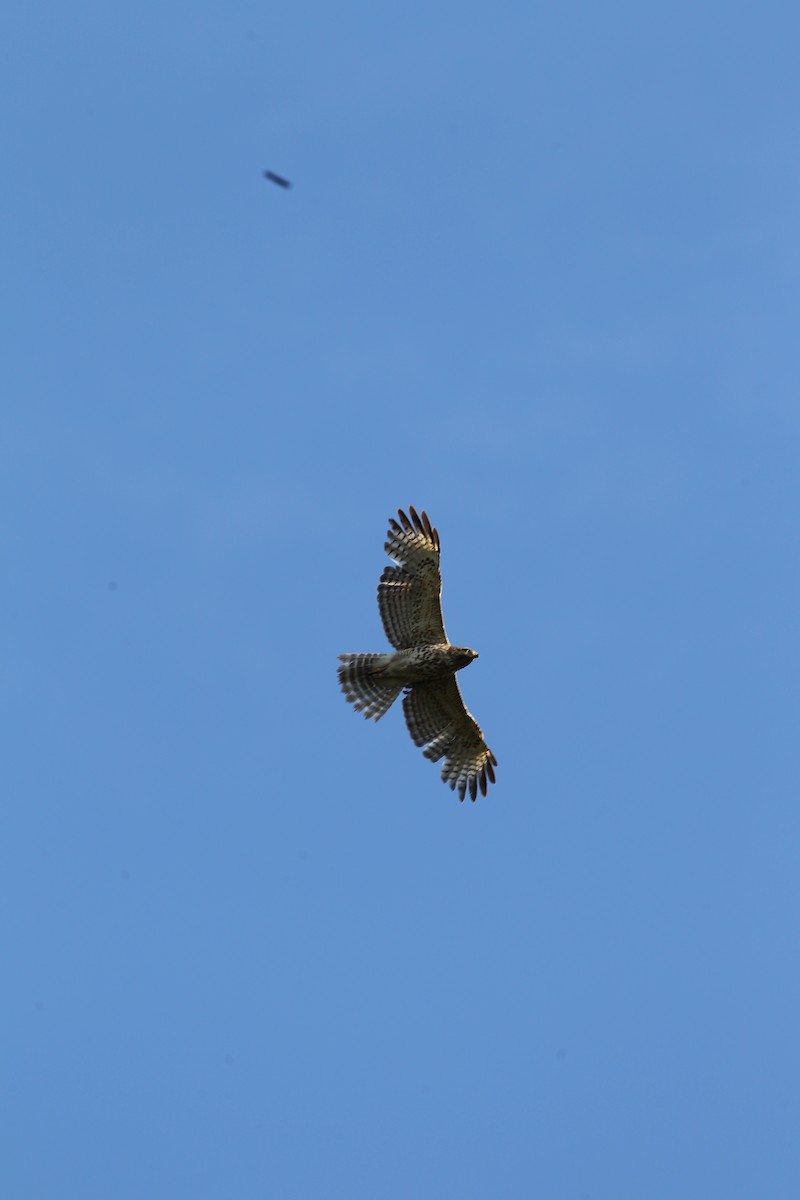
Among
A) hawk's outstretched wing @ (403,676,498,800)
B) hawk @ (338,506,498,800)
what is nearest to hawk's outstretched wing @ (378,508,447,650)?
hawk @ (338,506,498,800)

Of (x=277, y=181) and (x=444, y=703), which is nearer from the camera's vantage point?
(x=277, y=181)

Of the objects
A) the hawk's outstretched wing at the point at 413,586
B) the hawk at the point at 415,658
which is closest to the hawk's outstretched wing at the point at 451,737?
the hawk at the point at 415,658

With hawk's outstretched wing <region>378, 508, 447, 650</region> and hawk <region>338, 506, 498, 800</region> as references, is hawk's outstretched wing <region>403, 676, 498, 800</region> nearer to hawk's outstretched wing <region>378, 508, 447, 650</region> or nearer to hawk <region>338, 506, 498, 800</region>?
hawk <region>338, 506, 498, 800</region>

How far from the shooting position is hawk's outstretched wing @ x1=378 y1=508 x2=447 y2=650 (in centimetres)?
3111

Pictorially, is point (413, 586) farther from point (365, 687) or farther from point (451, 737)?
point (451, 737)

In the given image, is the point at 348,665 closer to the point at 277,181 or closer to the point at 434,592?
the point at 434,592

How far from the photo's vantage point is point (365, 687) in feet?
104

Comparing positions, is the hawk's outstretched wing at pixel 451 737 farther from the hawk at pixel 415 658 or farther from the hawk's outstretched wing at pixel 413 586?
the hawk's outstretched wing at pixel 413 586

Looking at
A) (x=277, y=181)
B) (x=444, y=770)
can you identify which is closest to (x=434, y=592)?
(x=444, y=770)

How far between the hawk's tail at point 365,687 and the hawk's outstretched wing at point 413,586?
772mm

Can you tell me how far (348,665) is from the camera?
3172 cm

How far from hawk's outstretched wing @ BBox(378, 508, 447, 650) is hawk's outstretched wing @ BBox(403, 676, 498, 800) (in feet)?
3.73

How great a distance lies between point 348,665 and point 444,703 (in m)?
1.85

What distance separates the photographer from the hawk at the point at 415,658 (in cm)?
3109
